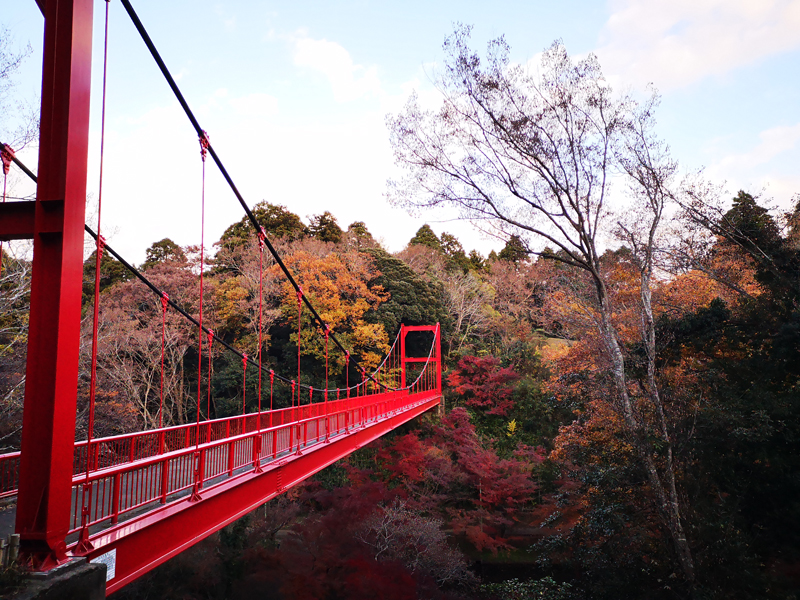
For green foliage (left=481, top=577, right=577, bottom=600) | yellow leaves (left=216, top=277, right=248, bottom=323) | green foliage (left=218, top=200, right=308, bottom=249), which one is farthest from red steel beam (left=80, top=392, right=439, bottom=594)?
green foliage (left=218, top=200, right=308, bottom=249)

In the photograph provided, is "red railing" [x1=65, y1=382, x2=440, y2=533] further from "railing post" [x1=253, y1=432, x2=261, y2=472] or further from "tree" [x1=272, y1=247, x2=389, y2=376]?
"tree" [x1=272, y1=247, x2=389, y2=376]

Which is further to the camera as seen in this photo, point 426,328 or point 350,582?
point 426,328

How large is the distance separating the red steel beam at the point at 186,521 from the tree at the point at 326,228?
2028cm

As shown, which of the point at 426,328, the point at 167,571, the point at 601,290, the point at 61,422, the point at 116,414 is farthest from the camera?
the point at 426,328

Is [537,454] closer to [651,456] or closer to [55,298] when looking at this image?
[651,456]

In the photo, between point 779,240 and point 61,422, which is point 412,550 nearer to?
point 779,240

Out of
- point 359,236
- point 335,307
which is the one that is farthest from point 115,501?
point 359,236

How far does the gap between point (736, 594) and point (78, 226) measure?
9219 millimetres

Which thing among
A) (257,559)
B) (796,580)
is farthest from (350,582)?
(796,580)

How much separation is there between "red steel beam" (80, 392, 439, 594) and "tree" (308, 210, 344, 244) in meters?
20.3

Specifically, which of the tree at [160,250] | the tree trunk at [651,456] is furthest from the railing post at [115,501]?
the tree at [160,250]

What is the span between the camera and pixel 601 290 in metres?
9.21

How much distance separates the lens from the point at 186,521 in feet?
13.3

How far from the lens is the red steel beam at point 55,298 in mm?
2346
